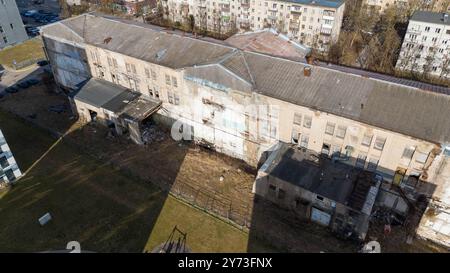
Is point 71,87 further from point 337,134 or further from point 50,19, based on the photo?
point 50,19

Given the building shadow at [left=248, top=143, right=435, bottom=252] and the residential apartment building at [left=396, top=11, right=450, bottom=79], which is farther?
the residential apartment building at [left=396, top=11, right=450, bottom=79]

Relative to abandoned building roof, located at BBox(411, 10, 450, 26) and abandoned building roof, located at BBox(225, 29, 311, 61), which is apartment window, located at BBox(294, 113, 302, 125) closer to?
abandoned building roof, located at BBox(225, 29, 311, 61)

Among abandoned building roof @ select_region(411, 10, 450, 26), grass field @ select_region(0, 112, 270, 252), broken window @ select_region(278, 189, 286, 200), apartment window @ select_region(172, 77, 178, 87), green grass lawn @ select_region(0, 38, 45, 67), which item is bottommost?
grass field @ select_region(0, 112, 270, 252)

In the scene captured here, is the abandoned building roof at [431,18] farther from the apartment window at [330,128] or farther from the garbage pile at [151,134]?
the garbage pile at [151,134]

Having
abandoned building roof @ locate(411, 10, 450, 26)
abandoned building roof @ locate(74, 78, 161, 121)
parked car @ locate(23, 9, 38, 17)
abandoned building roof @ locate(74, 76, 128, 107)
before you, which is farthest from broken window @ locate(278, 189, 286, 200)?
parked car @ locate(23, 9, 38, 17)

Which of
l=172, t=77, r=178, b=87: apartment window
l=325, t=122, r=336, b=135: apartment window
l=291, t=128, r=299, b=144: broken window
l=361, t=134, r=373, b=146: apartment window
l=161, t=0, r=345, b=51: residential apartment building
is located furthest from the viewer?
l=161, t=0, r=345, b=51: residential apartment building

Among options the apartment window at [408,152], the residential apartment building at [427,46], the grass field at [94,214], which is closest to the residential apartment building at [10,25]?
the grass field at [94,214]

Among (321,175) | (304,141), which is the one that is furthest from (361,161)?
(304,141)
